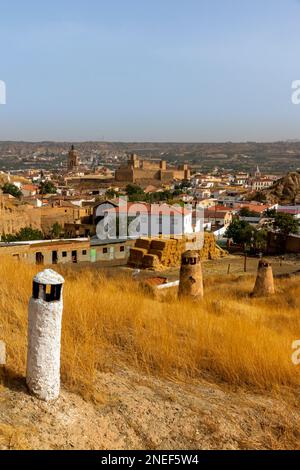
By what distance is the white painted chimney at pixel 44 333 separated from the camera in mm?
3170

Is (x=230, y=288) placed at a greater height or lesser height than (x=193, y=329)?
lesser

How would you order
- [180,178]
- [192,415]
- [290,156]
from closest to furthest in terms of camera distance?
[192,415] < [180,178] < [290,156]

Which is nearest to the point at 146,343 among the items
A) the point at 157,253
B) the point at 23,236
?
the point at 157,253

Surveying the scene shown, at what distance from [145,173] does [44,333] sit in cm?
10127

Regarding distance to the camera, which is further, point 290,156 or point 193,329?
point 290,156

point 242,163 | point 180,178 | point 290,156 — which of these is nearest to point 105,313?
point 180,178

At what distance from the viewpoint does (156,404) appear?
360 centimetres

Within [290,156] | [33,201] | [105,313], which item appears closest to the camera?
[105,313]

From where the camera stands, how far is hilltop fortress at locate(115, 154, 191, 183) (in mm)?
98731

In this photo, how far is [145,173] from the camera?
10350 centimetres

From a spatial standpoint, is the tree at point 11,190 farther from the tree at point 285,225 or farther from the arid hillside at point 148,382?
the arid hillside at point 148,382

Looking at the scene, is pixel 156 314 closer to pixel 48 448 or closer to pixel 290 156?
pixel 48 448

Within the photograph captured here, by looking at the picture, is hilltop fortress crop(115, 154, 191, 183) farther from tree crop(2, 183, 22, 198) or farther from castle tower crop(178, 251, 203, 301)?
castle tower crop(178, 251, 203, 301)
